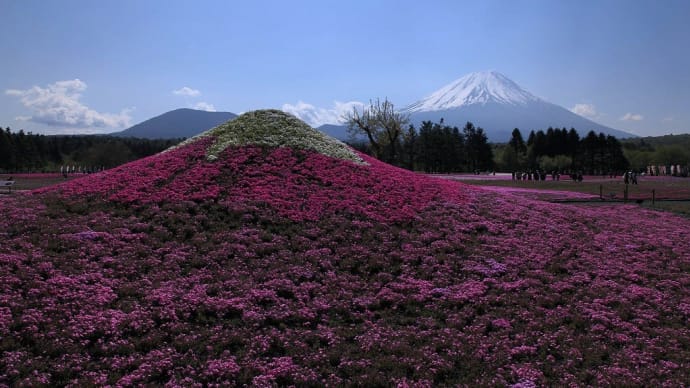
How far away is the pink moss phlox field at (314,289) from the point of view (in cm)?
825

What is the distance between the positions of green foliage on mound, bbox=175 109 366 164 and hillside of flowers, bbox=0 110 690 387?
2912 mm

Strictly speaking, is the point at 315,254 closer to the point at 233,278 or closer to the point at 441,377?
the point at 233,278

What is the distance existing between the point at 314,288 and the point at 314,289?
1.4 inches

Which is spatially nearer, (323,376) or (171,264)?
(323,376)

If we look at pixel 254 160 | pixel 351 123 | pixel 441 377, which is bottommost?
pixel 441 377

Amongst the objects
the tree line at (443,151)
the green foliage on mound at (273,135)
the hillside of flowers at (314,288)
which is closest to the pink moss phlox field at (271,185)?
the hillside of flowers at (314,288)

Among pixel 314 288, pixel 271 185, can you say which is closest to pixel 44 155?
pixel 271 185

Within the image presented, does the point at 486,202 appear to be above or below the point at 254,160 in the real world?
below

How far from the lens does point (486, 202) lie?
21.3 meters

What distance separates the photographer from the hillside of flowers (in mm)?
8250

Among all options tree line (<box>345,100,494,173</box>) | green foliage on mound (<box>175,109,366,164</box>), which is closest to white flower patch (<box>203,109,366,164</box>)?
Answer: green foliage on mound (<box>175,109,366,164</box>)

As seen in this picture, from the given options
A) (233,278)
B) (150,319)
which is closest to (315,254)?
(233,278)

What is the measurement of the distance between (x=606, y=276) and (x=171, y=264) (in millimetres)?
12926

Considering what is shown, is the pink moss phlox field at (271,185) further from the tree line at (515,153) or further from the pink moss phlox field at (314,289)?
the tree line at (515,153)
